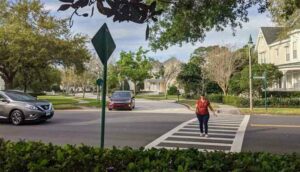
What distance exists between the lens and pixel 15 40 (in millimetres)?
32562

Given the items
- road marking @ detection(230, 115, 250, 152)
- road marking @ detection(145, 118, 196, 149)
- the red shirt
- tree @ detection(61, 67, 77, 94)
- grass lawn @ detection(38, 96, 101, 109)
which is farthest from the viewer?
tree @ detection(61, 67, 77, 94)

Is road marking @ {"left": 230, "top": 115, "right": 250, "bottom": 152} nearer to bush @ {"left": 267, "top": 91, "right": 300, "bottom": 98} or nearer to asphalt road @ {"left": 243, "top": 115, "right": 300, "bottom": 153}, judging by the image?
asphalt road @ {"left": 243, "top": 115, "right": 300, "bottom": 153}

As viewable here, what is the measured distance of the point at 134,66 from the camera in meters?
78.5

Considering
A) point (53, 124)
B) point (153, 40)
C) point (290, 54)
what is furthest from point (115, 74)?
point (153, 40)

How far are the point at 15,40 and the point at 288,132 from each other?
22303 mm

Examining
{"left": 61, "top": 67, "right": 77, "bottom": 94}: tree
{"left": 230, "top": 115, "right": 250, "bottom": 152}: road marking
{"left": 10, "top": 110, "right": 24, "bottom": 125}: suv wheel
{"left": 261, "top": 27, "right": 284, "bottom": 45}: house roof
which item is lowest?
{"left": 230, "top": 115, "right": 250, "bottom": 152}: road marking

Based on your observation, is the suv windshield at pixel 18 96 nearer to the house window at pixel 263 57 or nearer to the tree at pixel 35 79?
the tree at pixel 35 79

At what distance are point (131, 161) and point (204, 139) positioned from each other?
32.8 feet

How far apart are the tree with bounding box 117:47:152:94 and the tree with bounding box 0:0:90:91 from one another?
38.7 meters

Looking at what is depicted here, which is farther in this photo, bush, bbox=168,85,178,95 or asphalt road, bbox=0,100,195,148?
bush, bbox=168,85,178,95

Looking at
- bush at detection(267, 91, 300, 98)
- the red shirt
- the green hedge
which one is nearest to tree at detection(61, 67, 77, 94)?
bush at detection(267, 91, 300, 98)

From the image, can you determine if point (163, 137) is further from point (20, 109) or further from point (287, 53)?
point (287, 53)

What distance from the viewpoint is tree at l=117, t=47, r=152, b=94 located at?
252 ft

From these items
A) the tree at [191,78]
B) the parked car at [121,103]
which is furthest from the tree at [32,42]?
the tree at [191,78]
